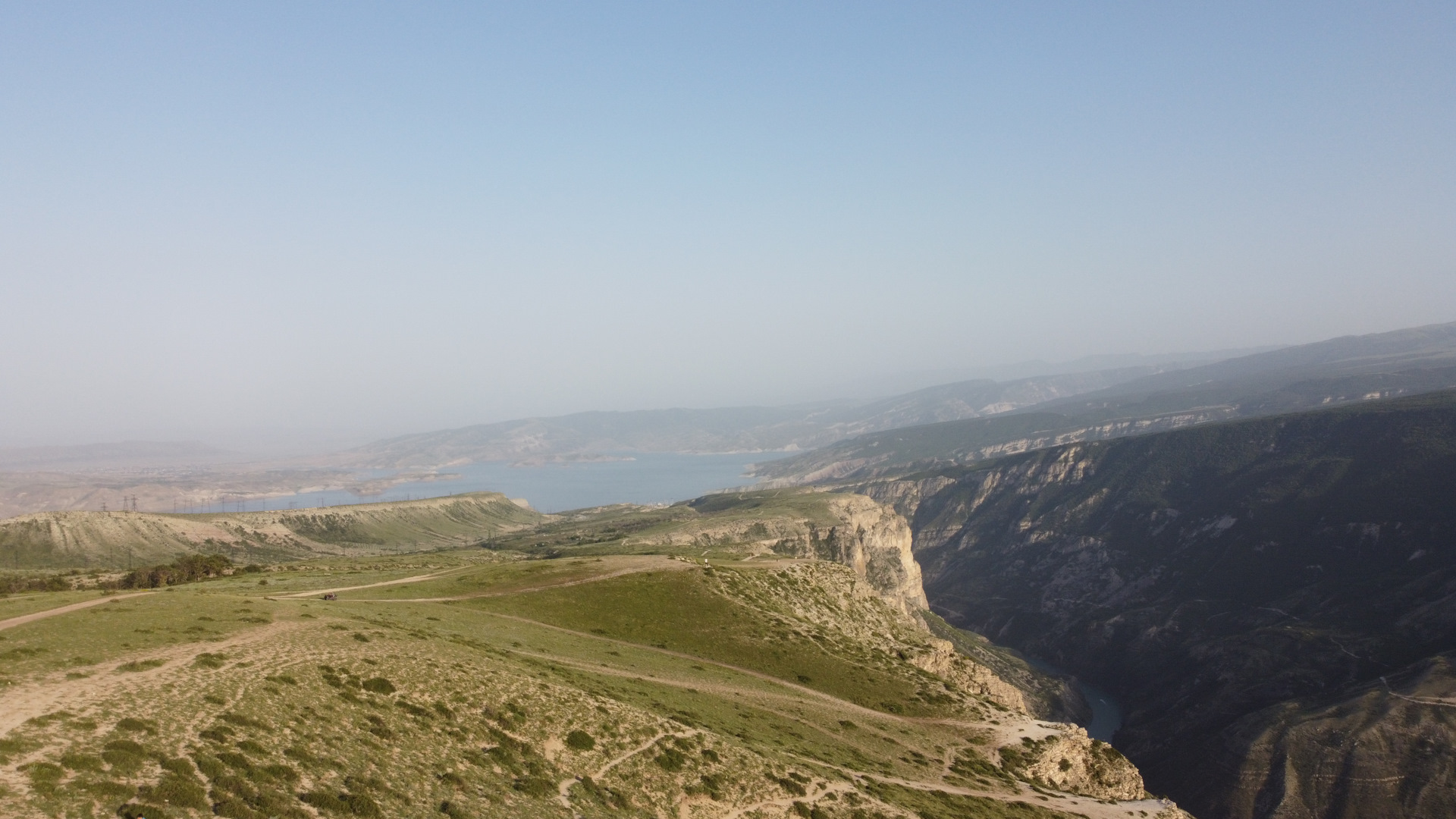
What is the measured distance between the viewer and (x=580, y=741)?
136 feet

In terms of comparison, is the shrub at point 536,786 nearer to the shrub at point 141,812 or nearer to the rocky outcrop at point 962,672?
the shrub at point 141,812

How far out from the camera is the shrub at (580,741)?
135 ft

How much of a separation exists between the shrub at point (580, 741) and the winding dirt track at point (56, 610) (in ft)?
95.7

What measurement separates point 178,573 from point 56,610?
49629mm

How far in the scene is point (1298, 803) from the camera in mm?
126938

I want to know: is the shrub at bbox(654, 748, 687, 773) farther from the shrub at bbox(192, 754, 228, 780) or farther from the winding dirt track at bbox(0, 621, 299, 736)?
the winding dirt track at bbox(0, 621, 299, 736)

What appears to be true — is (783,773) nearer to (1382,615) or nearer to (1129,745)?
(1129,745)

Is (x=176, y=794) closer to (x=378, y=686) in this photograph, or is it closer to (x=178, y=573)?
(x=378, y=686)

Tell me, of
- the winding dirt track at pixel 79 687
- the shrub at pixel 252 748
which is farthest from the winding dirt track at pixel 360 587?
the shrub at pixel 252 748

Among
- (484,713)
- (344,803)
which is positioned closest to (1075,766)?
(484,713)

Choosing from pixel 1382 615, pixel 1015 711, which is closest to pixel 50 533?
pixel 1015 711

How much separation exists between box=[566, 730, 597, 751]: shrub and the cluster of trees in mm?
66804

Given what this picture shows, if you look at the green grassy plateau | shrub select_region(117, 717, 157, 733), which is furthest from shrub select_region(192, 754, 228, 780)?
shrub select_region(117, 717, 157, 733)

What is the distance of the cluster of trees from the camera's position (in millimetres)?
83812
